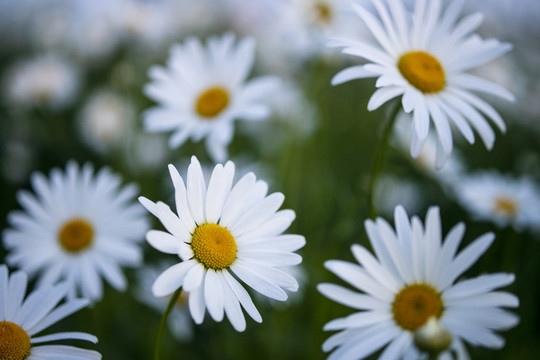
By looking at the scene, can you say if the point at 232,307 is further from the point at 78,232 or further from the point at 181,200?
the point at 78,232

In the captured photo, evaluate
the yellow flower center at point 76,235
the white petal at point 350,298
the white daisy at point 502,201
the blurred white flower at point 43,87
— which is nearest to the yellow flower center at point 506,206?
the white daisy at point 502,201

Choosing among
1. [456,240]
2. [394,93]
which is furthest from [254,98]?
[456,240]

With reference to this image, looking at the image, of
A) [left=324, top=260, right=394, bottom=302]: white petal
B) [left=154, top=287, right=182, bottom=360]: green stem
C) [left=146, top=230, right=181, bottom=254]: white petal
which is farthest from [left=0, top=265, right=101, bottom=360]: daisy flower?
[left=324, top=260, right=394, bottom=302]: white petal

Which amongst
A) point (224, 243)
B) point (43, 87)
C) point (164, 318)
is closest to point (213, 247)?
point (224, 243)

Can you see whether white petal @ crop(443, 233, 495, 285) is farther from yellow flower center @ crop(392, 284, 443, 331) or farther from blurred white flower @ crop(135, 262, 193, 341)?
blurred white flower @ crop(135, 262, 193, 341)

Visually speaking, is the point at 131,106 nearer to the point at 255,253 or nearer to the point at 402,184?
the point at 402,184
